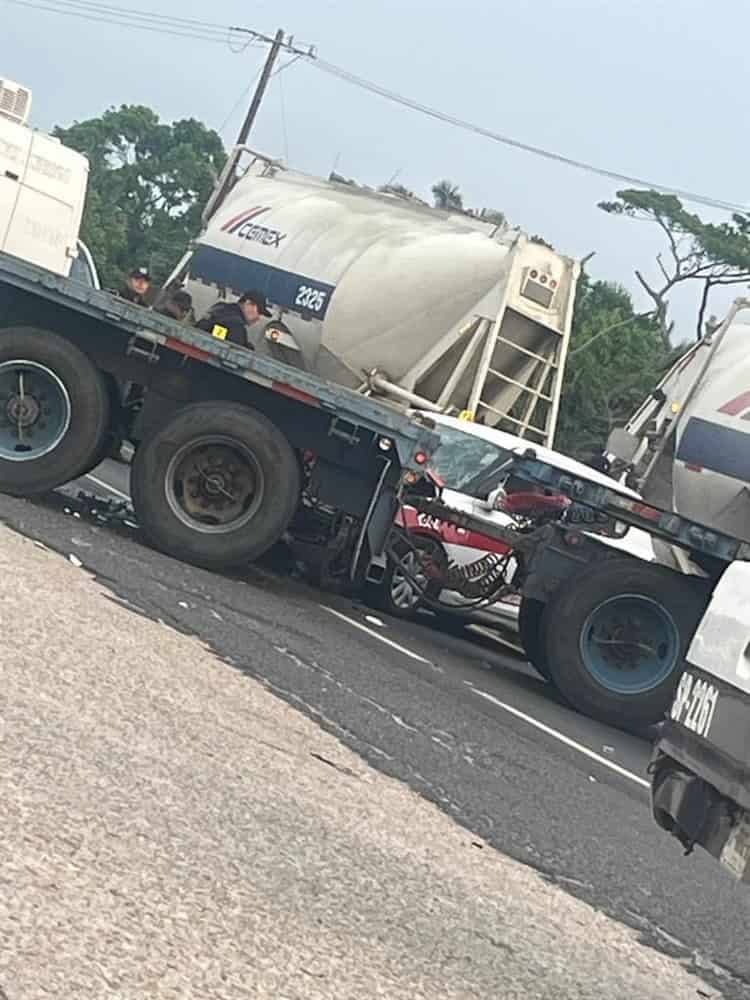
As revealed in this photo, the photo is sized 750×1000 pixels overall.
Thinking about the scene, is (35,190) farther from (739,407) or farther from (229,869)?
(229,869)

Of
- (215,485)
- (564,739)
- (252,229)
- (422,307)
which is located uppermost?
(252,229)

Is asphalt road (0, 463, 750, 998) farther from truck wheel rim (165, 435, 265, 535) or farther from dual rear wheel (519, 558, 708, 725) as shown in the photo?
truck wheel rim (165, 435, 265, 535)

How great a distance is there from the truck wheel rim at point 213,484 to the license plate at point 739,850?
294 inches

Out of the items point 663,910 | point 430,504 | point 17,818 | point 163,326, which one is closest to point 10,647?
point 17,818

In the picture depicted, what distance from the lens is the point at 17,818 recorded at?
16.5ft

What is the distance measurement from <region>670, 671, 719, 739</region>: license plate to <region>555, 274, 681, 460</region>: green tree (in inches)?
780

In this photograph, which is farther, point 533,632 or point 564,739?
point 533,632

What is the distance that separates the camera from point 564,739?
1055 cm

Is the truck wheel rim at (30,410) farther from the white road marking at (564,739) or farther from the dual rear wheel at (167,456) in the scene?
the white road marking at (564,739)

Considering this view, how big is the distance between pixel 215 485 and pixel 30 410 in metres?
1.46

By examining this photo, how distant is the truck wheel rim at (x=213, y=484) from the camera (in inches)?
477

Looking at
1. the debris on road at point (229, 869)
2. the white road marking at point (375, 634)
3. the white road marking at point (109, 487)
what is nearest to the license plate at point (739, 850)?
the debris on road at point (229, 869)

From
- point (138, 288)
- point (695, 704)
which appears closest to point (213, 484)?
point (138, 288)

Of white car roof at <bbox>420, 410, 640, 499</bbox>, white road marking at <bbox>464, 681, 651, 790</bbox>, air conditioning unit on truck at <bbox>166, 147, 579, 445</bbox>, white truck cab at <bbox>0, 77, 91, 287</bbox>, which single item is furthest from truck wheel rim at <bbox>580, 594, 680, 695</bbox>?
white truck cab at <bbox>0, 77, 91, 287</bbox>
